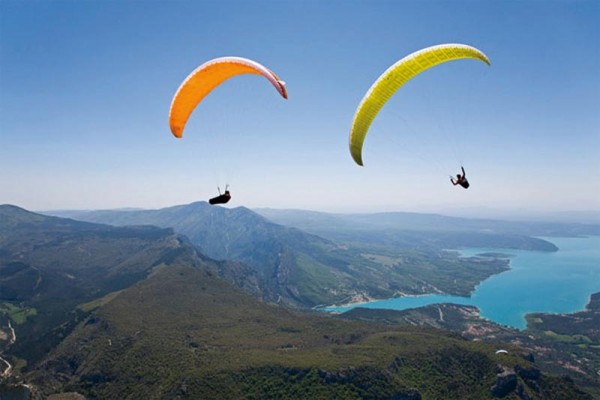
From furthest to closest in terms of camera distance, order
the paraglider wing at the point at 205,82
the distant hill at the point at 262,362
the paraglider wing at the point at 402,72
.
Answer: the distant hill at the point at 262,362, the paraglider wing at the point at 205,82, the paraglider wing at the point at 402,72

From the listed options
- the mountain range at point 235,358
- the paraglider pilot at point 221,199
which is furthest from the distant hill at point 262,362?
the paraglider pilot at point 221,199

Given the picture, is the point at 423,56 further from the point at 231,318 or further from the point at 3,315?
the point at 3,315

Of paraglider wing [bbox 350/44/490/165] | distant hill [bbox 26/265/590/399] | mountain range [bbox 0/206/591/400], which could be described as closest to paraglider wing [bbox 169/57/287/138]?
paraglider wing [bbox 350/44/490/165]

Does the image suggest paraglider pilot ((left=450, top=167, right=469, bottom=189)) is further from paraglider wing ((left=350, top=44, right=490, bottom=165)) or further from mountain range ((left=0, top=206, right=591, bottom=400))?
mountain range ((left=0, top=206, right=591, bottom=400))

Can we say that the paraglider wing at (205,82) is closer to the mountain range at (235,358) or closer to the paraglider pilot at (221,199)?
the paraglider pilot at (221,199)

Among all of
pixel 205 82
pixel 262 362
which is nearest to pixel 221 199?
pixel 205 82
